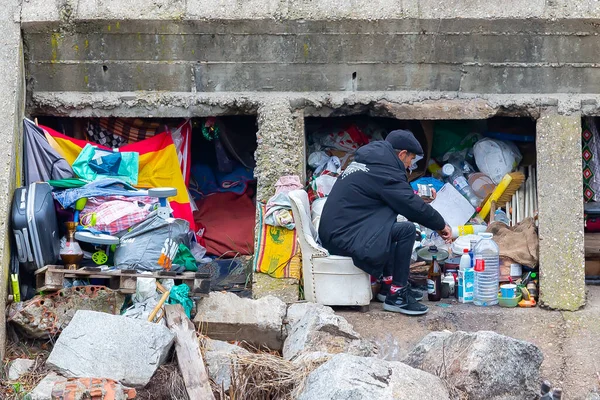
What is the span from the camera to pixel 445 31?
8375mm

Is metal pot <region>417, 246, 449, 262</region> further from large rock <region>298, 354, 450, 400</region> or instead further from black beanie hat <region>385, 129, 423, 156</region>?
large rock <region>298, 354, 450, 400</region>

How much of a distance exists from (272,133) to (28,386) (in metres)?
3.07

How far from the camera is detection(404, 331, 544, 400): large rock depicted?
20.9 ft

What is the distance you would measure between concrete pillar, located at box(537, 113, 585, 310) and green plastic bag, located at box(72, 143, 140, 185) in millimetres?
3674

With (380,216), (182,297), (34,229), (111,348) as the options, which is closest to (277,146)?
(380,216)

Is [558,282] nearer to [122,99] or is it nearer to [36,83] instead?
[122,99]

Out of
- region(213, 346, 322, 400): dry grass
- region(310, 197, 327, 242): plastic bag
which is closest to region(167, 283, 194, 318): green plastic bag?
region(213, 346, 322, 400): dry grass

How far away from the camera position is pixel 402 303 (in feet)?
25.8

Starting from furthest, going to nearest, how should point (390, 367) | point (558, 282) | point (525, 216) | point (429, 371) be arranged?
point (525, 216)
point (558, 282)
point (429, 371)
point (390, 367)

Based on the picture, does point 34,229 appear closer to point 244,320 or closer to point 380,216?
point 244,320

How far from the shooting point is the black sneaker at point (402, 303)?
25.7ft

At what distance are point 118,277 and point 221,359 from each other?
1.23 metres

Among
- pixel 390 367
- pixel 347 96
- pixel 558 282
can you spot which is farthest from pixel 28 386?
pixel 558 282

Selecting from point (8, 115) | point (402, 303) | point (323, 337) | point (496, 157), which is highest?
point (8, 115)
